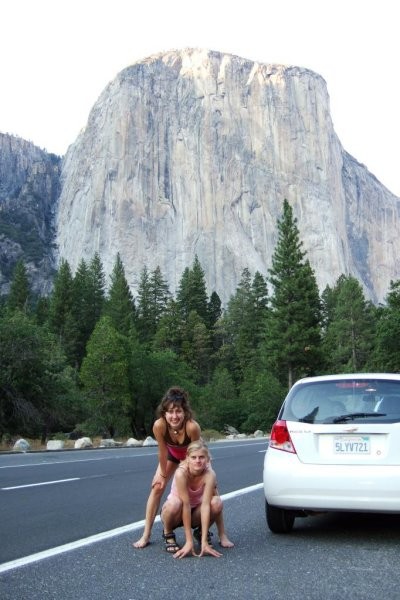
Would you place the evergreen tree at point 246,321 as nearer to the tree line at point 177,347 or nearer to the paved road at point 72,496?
the tree line at point 177,347

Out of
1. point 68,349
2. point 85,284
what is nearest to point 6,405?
point 68,349

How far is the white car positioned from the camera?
6.29 meters

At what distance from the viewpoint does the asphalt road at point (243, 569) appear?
4715 millimetres

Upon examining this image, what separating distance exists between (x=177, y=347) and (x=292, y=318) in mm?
27707

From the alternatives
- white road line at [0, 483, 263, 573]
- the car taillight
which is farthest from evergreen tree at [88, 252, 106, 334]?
the car taillight

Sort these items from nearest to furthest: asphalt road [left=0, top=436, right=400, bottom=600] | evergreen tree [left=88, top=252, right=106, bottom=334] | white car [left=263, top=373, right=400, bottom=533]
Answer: asphalt road [left=0, top=436, right=400, bottom=600] → white car [left=263, top=373, right=400, bottom=533] → evergreen tree [left=88, top=252, right=106, bottom=334]

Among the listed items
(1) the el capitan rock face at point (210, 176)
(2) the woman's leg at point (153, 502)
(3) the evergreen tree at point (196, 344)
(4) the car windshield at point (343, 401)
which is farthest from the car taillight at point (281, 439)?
(1) the el capitan rock face at point (210, 176)

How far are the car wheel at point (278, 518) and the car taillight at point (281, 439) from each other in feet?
1.95

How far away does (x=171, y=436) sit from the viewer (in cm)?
618

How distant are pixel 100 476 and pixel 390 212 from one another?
146 m

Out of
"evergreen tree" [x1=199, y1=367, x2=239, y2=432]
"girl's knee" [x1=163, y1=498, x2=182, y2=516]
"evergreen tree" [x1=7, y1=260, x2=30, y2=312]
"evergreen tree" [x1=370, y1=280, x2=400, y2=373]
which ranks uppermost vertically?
"evergreen tree" [x1=7, y1=260, x2=30, y2=312]

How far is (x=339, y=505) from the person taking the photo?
250 inches

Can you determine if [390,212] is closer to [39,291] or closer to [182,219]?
[182,219]

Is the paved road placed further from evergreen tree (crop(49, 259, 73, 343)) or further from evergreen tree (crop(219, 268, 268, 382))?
evergreen tree (crop(49, 259, 73, 343))
